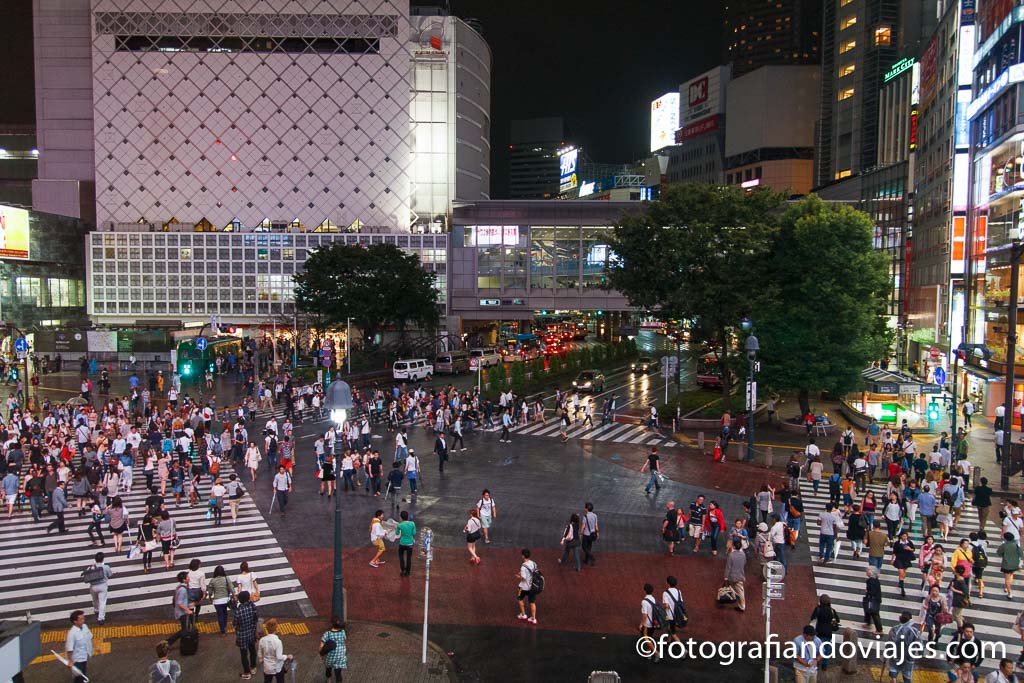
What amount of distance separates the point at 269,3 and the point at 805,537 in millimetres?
94689

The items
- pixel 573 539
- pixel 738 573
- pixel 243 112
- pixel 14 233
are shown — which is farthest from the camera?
pixel 243 112

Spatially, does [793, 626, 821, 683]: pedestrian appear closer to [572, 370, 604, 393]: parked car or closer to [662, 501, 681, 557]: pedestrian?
[662, 501, 681, 557]: pedestrian

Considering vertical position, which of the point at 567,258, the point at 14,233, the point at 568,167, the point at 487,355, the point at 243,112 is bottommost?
the point at 487,355

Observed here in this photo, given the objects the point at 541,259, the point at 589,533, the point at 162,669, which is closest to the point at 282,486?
the point at 589,533

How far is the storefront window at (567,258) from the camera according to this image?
79.6 m

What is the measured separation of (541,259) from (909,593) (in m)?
65.8

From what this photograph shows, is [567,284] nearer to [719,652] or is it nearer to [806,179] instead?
[719,652]

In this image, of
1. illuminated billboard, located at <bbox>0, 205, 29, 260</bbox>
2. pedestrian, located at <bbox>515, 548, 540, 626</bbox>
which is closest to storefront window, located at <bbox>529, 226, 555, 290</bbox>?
illuminated billboard, located at <bbox>0, 205, 29, 260</bbox>

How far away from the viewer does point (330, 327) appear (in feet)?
210

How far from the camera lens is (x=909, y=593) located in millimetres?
Answer: 16609

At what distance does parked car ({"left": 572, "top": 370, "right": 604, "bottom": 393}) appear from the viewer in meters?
50.4

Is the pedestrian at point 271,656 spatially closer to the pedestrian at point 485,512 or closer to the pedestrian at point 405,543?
the pedestrian at point 405,543

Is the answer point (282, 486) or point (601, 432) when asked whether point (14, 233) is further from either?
point (282, 486)

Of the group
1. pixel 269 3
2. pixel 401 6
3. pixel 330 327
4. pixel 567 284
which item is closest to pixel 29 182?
pixel 269 3
